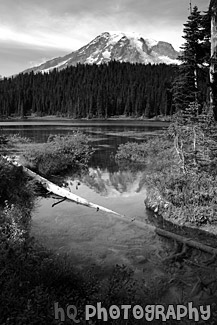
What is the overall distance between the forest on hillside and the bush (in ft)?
288

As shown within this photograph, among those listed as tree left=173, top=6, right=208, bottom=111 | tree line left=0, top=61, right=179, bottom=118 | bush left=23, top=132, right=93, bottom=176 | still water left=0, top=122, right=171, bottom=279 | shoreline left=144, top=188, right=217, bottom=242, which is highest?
tree line left=0, top=61, right=179, bottom=118

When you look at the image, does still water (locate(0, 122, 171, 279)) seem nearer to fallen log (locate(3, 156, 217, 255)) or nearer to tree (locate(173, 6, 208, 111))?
fallen log (locate(3, 156, 217, 255))

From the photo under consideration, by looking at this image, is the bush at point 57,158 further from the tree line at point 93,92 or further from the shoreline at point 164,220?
the tree line at point 93,92

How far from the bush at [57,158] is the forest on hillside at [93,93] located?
87.6m

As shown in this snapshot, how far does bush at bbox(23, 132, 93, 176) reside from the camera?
68.5 ft

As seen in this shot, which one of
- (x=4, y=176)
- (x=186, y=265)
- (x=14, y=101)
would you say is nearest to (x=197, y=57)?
(x=4, y=176)

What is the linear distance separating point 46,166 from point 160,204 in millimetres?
10990

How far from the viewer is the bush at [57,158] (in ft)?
68.5

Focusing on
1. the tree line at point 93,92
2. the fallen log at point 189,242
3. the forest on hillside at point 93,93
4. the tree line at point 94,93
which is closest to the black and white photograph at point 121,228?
the fallen log at point 189,242

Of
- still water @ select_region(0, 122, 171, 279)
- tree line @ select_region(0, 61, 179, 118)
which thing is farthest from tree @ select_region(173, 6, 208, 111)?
tree line @ select_region(0, 61, 179, 118)

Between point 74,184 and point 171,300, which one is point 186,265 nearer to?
point 171,300

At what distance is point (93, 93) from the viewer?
456 feet

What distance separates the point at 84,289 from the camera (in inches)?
227

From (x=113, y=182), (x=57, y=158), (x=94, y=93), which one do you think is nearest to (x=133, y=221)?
(x=113, y=182)
